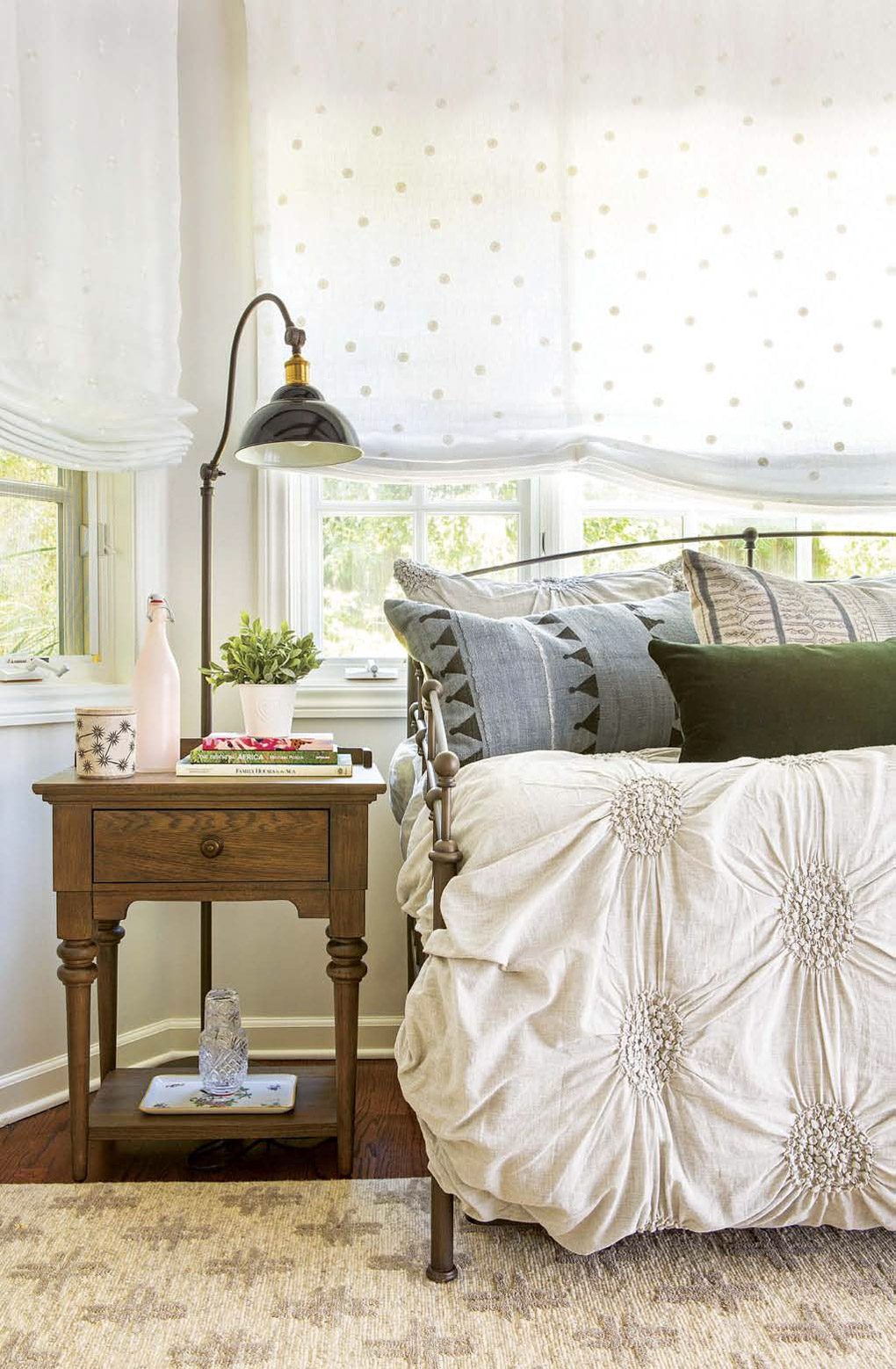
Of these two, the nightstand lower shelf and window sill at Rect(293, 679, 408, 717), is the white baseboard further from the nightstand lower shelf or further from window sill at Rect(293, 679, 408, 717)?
window sill at Rect(293, 679, 408, 717)

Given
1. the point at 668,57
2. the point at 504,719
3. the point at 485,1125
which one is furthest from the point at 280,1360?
the point at 668,57

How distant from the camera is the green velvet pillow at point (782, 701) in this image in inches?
62.4

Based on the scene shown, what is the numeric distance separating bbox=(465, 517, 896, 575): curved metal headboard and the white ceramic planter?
64 centimetres

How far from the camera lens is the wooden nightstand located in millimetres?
1683

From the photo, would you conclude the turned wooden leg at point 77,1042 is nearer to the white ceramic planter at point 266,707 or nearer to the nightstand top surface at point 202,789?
the nightstand top surface at point 202,789

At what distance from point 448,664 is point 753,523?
116cm

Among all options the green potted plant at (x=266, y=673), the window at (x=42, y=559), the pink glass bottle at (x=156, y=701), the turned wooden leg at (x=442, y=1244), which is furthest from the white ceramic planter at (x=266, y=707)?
the turned wooden leg at (x=442, y=1244)

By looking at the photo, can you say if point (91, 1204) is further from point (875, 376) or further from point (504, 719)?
point (875, 376)

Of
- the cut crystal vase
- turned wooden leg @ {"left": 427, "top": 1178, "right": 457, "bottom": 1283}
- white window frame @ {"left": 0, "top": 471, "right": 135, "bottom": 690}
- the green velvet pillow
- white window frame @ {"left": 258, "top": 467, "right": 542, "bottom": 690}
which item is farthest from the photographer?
white window frame @ {"left": 258, "top": 467, "right": 542, "bottom": 690}

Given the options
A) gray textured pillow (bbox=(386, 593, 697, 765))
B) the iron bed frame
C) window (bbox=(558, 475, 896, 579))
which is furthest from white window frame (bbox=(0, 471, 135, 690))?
window (bbox=(558, 475, 896, 579))

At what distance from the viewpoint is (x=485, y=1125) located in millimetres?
1199

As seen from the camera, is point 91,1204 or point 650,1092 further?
point 91,1204

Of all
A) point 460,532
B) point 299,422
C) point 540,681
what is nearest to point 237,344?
point 299,422

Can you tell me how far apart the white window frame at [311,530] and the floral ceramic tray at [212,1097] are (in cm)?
90
